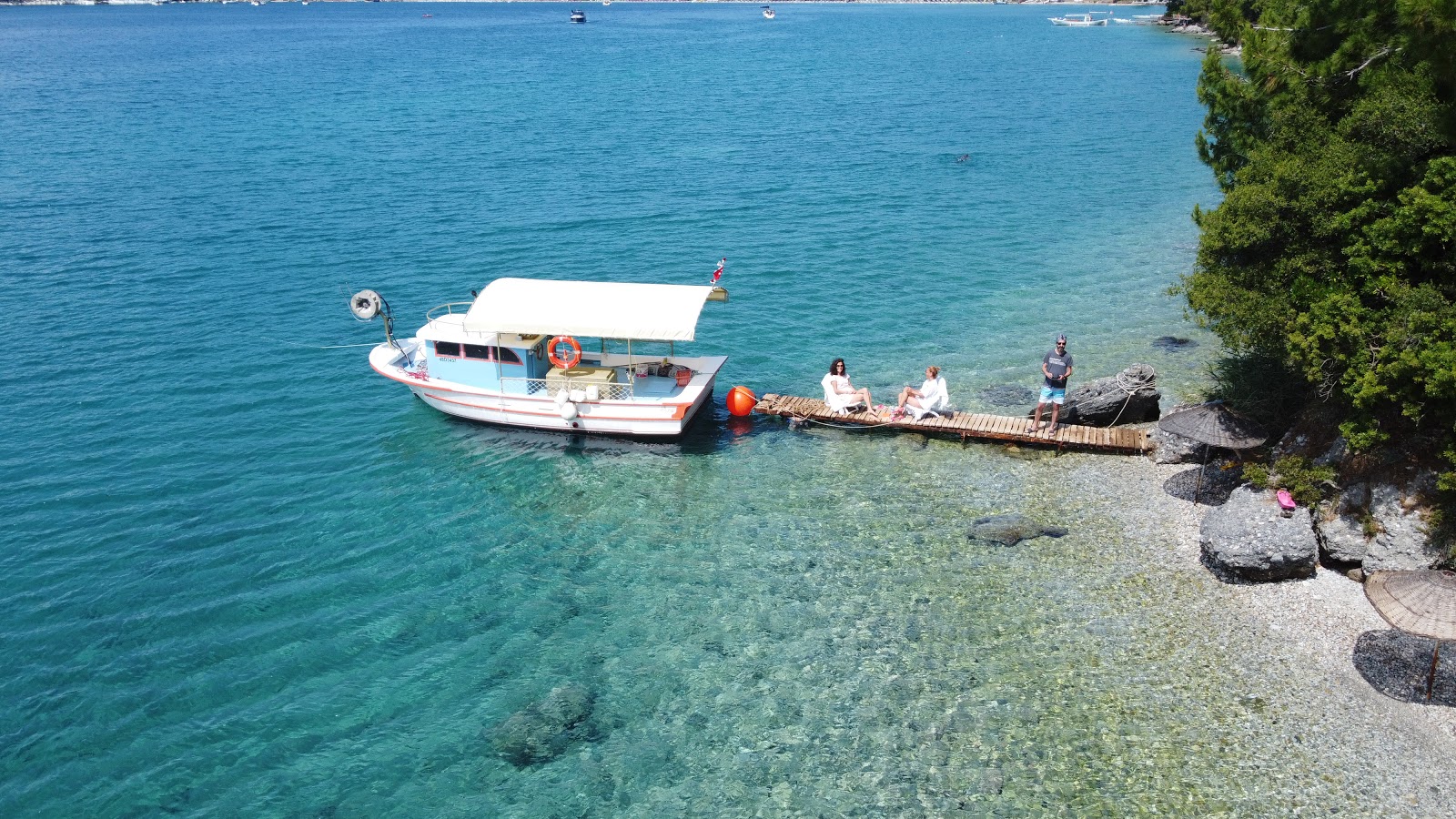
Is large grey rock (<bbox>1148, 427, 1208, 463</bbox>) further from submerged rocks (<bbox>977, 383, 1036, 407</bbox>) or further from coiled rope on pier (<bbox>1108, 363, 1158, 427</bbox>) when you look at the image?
submerged rocks (<bbox>977, 383, 1036, 407</bbox>)

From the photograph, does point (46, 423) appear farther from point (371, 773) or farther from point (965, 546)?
point (965, 546)

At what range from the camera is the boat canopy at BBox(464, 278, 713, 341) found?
27.1 metres

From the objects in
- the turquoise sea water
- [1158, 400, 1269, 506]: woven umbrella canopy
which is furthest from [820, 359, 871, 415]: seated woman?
[1158, 400, 1269, 506]: woven umbrella canopy

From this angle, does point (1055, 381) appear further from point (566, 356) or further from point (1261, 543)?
point (566, 356)

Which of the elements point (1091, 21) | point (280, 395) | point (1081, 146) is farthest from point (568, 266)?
point (1091, 21)

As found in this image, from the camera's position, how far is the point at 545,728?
1753 centimetres

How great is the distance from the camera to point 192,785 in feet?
54.3

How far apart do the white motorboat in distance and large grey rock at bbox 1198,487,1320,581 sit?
14102mm

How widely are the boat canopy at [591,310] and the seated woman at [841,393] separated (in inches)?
177

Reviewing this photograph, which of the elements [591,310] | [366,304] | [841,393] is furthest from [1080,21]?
[366,304]

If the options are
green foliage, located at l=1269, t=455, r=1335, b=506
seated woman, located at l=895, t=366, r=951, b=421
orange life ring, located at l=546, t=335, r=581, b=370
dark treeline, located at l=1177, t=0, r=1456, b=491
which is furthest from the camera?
orange life ring, located at l=546, t=335, r=581, b=370

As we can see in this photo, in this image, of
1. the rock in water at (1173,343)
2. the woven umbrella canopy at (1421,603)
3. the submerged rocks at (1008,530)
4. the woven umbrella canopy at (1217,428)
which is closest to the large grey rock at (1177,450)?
the woven umbrella canopy at (1217,428)

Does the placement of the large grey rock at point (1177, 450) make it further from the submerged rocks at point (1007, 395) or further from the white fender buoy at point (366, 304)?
the white fender buoy at point (366, 304)

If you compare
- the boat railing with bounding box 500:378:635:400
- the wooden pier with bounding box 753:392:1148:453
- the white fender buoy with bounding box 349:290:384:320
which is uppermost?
the white fender buoy with bounding box 349:290:384:320
